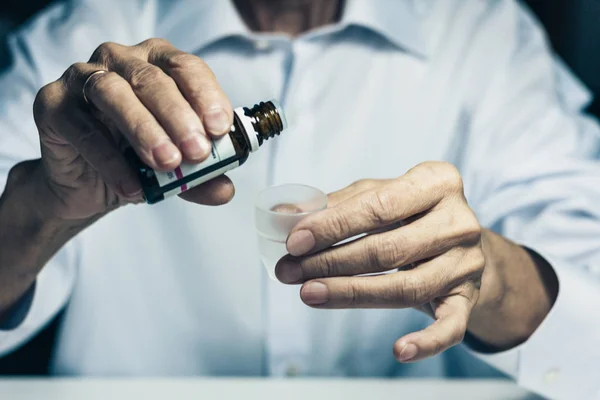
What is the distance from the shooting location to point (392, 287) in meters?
0.51

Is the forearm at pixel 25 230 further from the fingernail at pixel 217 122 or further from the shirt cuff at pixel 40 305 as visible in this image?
the fingernail at pixel 217 122

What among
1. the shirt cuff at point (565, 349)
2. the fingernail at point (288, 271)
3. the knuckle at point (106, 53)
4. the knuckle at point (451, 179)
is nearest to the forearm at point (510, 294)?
the shirt cuff at point (565, 349)

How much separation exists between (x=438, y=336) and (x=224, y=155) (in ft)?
0.78

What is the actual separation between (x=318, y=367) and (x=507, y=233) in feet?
1.20

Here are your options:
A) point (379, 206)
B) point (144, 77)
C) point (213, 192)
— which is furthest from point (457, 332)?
point (144, 77)

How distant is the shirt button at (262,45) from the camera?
0.90m

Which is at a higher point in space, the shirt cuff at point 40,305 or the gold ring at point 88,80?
the gold ring at point 88,80

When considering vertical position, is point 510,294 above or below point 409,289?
below

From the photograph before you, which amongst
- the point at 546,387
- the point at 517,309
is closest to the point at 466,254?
the point at 517,309

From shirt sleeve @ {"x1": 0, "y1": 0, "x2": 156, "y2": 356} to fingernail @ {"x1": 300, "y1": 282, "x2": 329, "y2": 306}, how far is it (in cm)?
43

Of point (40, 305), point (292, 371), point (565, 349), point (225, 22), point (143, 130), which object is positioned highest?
point (143, 130)

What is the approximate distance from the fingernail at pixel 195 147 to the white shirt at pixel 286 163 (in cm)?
44

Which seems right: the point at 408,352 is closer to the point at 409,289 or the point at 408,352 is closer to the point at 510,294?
the point at 409,289

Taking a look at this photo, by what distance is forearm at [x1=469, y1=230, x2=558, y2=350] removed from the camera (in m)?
0.64
